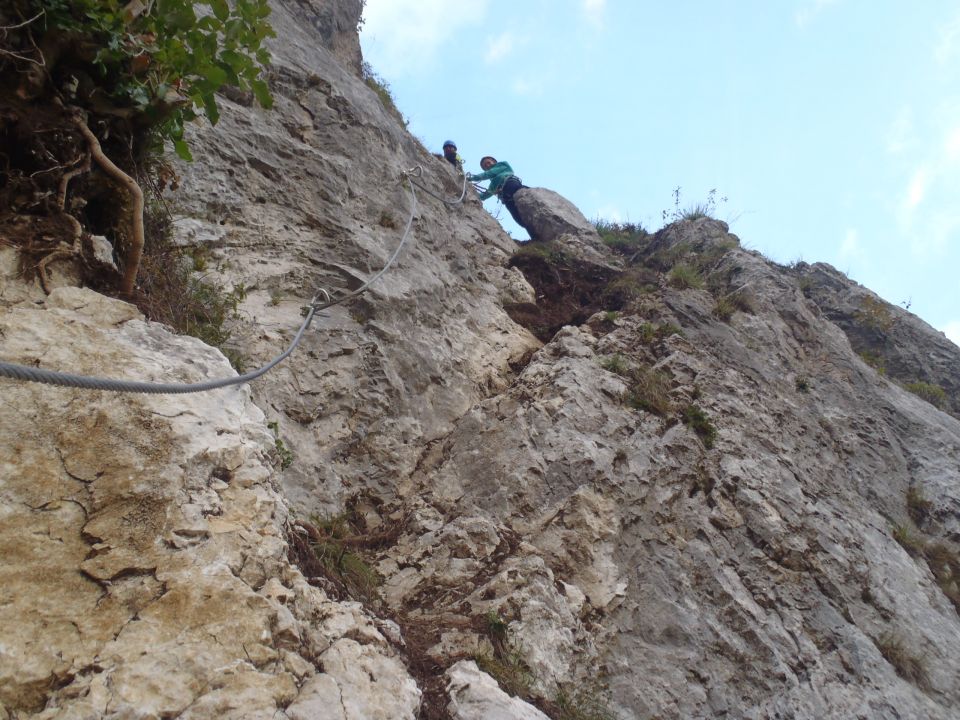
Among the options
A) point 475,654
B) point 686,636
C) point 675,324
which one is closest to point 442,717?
point 475,654

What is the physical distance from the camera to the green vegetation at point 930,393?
10.5 meters

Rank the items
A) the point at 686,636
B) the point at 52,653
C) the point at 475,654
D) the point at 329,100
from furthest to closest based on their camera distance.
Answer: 1. the point at 329,100
2. the point at 686,636
3. the point at 475,654
4. the point at 52,653

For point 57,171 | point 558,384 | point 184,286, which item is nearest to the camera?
point 57,171

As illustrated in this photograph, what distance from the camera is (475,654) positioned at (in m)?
3.95

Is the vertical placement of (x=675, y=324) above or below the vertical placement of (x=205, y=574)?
above

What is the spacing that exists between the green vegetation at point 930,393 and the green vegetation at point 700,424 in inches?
239

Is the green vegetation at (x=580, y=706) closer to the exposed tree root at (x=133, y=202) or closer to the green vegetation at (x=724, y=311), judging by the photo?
the exposed tree root at (x=133, y=202)

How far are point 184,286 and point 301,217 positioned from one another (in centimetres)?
200

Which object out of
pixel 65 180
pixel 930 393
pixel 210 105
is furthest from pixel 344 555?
pixel 930 393

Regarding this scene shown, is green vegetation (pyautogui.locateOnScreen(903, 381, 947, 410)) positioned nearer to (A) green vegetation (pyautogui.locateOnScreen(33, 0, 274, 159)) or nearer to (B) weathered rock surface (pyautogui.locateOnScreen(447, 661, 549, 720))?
(B) weathered rock surface (pyautogui.locateOnScreen(447, 661, 549, 720))

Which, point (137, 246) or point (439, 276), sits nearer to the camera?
point (137, 246)

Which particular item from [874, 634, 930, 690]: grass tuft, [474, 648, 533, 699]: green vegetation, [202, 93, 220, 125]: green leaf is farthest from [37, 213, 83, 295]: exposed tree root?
[874, 634, 930, 690]: grass tuft

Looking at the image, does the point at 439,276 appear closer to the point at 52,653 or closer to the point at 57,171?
the point at 57,171

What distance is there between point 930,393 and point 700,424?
6.47 metres
